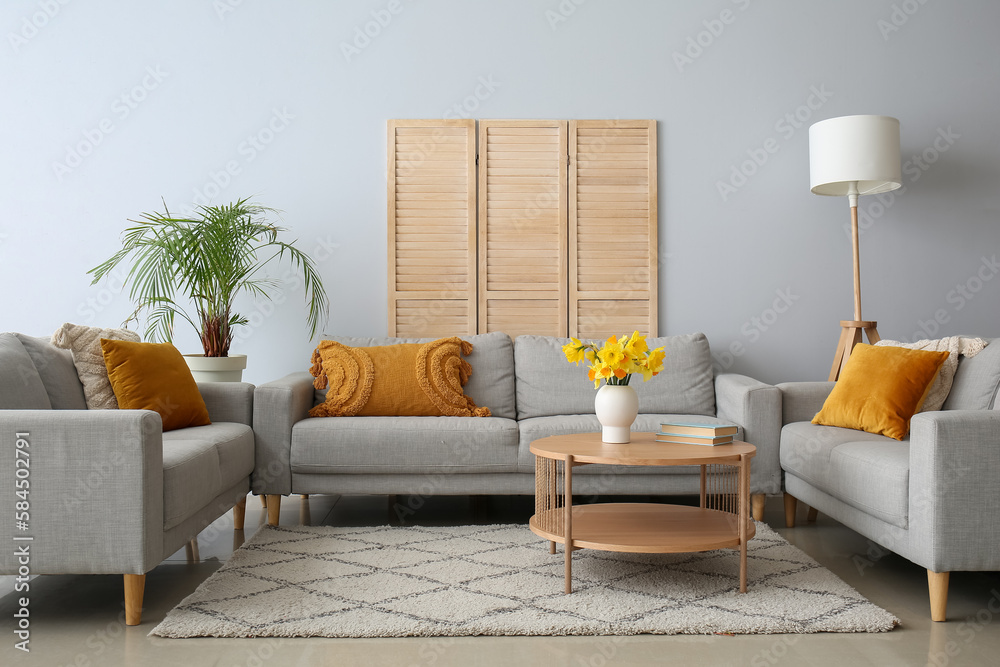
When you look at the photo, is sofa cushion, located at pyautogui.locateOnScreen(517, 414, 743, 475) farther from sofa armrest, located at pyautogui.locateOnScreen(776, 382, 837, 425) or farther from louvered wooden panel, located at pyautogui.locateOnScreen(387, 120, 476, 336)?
louvered wooden panel, located at pyautogui.locateOnScreen(387, 120, 476, 336)

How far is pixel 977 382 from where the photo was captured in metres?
2.89

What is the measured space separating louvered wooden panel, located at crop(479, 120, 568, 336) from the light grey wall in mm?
177

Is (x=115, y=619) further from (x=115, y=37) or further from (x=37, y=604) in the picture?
(x=115, y=37)

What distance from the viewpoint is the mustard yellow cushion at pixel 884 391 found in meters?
2.89

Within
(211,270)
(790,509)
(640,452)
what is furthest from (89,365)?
(790,509)

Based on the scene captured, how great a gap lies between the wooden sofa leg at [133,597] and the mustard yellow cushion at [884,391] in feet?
8.60

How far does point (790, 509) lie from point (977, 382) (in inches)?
35.4

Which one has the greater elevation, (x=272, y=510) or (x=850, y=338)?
(x=850, y=338)

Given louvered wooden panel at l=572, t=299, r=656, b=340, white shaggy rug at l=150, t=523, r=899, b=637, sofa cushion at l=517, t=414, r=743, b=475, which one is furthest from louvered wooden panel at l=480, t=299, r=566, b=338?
white shaggy rug at l=150, t=523, r=899, b=637

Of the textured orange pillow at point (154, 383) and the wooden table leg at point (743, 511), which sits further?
the textured orange pillow at point (154, 383)

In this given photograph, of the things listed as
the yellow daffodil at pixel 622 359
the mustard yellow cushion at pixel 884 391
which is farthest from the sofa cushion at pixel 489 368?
the mustard yellow cushion at pixel 884 391

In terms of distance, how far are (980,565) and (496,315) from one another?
2547mm

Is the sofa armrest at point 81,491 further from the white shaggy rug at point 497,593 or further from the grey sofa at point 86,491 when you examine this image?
the white shaggy rug at point 497,593

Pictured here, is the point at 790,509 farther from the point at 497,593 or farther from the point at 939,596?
the point at 497,593
